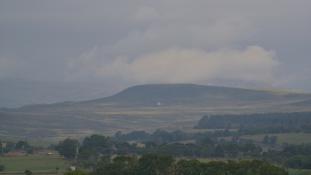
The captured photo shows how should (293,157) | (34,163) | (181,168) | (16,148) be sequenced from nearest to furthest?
(181,168)
(34,163)
(293,157)
(16,148)

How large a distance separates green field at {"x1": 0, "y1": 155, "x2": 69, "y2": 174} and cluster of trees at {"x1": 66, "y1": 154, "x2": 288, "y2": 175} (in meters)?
15.1

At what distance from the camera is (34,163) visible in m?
126

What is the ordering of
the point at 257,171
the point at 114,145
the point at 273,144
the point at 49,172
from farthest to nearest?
the point at 273,144 < the point at 114,145 < the point at 49,172 < the point at 257,171

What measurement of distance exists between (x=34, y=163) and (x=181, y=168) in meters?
35.4

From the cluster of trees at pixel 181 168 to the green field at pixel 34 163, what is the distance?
49.6 ft

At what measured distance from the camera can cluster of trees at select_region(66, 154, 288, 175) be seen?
94.8 metres

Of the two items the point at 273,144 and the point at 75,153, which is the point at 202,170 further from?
the point at 273,144

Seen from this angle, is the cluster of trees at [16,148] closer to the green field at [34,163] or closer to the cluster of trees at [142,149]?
the cluster of trees at [142,149]

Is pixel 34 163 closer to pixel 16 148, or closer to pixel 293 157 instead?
pixel 16 148

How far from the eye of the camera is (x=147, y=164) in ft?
334

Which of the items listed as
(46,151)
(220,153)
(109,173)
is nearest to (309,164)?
(220,153)

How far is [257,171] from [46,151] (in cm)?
7290

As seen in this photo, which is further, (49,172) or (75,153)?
(75,153)

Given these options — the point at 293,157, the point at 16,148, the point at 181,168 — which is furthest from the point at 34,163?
the point at 293,157
